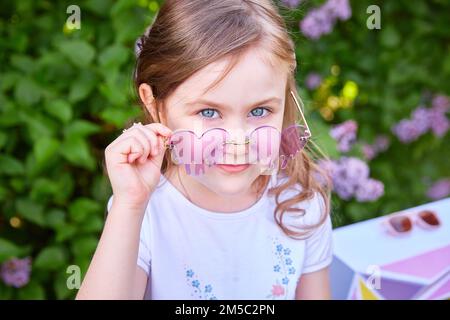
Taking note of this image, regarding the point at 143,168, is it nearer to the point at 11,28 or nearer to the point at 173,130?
the point at 173,130

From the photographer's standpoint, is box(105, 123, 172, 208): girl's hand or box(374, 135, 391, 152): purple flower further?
box(374, 135, 391, 152): purple flower

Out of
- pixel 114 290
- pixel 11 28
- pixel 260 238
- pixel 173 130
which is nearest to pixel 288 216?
pixel 260 238

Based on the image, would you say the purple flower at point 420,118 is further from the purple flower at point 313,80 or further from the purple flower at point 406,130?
the purple flower at point 313,80

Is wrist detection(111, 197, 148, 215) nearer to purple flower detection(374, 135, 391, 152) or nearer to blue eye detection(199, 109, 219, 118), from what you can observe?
blue eye detection(199, 109, 219, 118)

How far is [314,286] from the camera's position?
1423 millimetres

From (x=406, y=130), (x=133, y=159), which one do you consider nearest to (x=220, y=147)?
(x=133, y=159)

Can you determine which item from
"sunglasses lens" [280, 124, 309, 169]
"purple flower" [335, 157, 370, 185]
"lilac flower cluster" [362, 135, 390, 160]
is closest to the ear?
"sunglasses lens" [280, 124, 309, 169]

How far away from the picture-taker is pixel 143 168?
1087mm

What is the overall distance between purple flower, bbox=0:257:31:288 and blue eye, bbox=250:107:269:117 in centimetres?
100

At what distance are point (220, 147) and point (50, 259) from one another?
3.08ft

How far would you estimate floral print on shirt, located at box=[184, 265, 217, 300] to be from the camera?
1.36m

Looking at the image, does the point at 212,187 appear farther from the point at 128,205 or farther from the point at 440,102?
the point at 440,102

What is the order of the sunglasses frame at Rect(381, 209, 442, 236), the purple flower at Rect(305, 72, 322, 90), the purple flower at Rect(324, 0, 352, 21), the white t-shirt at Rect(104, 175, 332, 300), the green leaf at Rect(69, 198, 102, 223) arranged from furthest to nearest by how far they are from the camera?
the purple flower at Rect(305, 72, 322, 90) < the purple flower at Rect(324, 0, 352, 21) < the green leaf at Rect(69, 198, 102, 223) < the sunglasses frame at Rect(381, 209, 442, 236) < the white t-shirt at Rect(104, 175, 332, 300)
